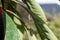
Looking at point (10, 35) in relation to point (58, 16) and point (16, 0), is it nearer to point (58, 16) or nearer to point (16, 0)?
point (16, 0)

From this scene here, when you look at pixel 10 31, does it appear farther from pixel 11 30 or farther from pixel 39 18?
pixel 39 18

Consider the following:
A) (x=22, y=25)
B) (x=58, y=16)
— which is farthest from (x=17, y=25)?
(x=58, y=16)

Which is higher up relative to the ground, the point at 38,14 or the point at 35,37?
the point at 38,14

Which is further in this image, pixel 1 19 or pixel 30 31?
pixel 30 31

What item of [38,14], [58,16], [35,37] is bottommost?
[58,16]

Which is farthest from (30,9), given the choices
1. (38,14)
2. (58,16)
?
(58,16)

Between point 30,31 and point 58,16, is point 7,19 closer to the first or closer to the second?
point 30,31

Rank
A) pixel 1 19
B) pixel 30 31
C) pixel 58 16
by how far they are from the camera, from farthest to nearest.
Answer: pixel 58 16 → pixel 30 31 → pixel 1 19

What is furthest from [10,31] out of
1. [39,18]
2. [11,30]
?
[39,18]

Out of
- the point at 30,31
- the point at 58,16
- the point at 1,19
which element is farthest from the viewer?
the point at 58,16
